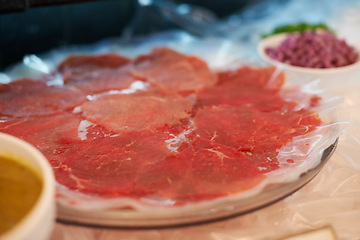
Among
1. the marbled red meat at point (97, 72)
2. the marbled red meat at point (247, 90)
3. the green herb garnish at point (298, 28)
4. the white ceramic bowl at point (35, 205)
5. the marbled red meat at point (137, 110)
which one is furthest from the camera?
the green herb garnish at point (298, 28)

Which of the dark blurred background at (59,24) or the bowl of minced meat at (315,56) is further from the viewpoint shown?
the dark blurred background at (59,24)

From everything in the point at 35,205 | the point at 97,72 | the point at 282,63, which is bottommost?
the point at 97,72

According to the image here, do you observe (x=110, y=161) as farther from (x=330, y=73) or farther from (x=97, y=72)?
(x=330, y=73)

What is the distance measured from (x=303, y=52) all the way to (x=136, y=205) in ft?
4.90

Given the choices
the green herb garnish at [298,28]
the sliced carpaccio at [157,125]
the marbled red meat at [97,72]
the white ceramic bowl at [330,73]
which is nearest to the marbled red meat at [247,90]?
the sliced carpaccio at [157,125]

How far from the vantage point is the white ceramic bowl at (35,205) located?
707 mm

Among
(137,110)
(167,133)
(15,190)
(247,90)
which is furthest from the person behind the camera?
(247,90)

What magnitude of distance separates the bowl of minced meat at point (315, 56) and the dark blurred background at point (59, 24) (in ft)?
3.33

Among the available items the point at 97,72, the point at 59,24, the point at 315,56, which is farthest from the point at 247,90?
the point at 59,24

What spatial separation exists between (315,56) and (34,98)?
4.97 feet

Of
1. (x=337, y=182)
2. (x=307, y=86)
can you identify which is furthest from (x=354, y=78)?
(x=337, y=182)

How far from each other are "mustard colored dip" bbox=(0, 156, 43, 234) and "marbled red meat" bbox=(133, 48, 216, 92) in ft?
3.05

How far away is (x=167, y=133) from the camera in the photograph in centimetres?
133

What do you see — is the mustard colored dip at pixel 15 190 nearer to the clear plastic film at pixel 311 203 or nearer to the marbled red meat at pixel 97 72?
the clear plastic film at pixel 311 203
